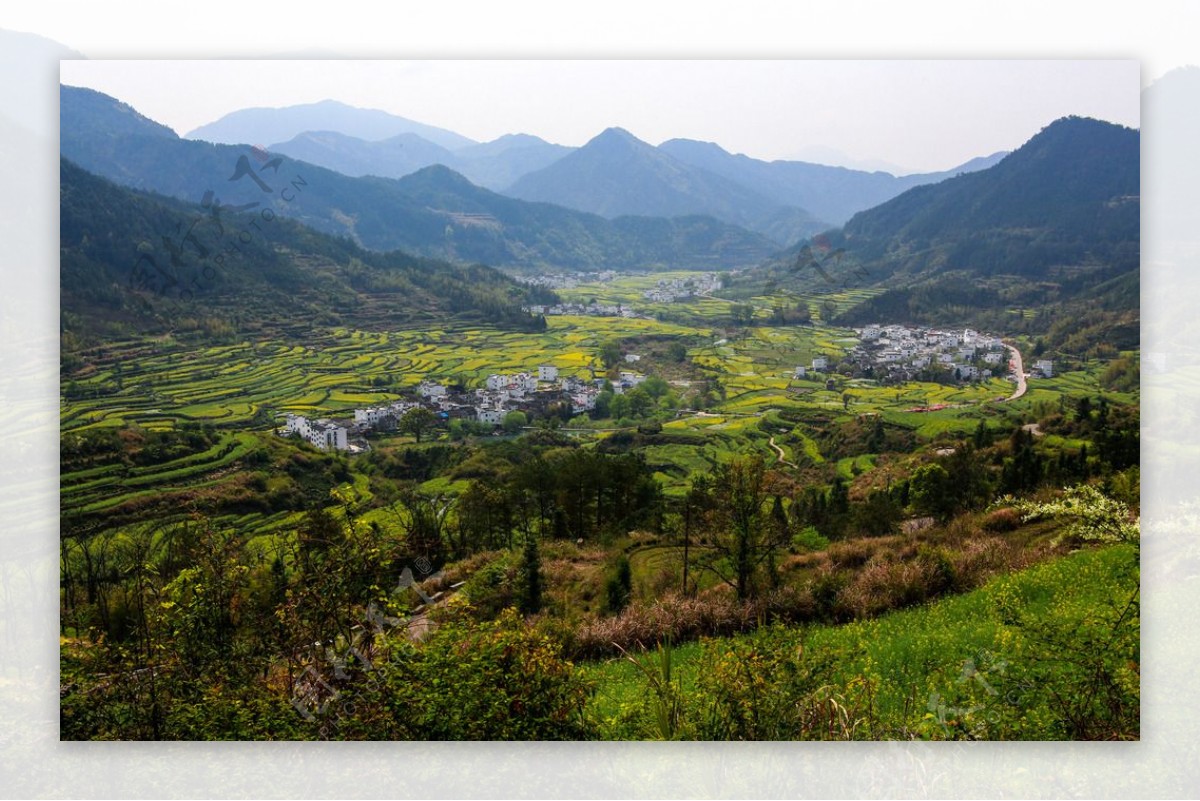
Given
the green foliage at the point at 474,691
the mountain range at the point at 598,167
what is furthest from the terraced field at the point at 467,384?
the green foliage at the point at 474,691

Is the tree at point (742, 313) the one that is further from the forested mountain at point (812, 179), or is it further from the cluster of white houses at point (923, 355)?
the cluster of white houses at point (923, 355)

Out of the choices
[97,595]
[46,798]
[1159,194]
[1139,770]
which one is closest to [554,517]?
[97,595]

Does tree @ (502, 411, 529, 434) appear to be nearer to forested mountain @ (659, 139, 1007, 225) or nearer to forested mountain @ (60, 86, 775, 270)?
forested mountain @ (60, 86, 775, 270)

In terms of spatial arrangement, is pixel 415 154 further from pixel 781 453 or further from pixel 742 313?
pixel 781 453

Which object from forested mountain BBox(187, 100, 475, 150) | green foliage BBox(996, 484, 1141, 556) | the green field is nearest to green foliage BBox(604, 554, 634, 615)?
the green field

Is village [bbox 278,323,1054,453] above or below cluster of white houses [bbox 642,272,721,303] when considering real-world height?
below

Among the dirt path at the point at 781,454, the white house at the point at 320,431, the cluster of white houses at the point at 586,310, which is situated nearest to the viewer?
the white house at the point at 320,431
